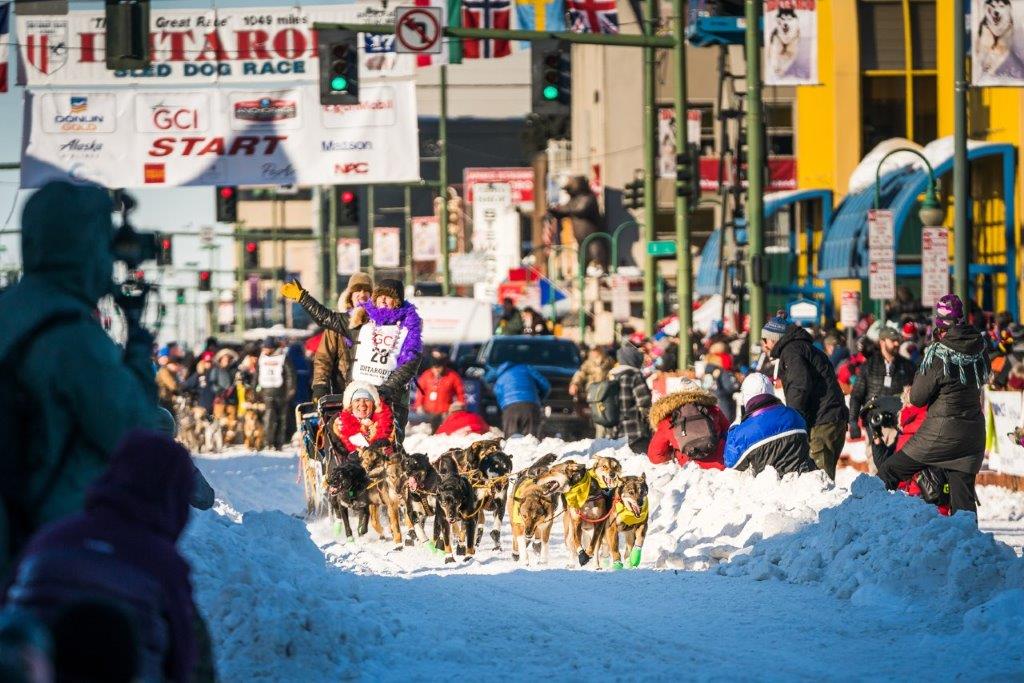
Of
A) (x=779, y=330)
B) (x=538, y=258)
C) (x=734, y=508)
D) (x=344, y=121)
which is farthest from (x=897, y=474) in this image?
(x=538, y=258)

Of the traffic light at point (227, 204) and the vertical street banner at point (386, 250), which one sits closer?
the traffic light at point (227, 204)

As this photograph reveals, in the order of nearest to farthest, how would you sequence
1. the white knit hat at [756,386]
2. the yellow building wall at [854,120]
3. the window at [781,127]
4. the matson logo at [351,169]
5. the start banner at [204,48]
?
1. the white knit hat at [756,386]
2. the start banner at [204,48]
3. the matson logo at [351,169]
4. the yellow building wall at [854,120]
5. the window at [781,127]

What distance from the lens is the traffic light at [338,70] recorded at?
2292cm

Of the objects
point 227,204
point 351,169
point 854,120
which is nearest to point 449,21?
point 351,169

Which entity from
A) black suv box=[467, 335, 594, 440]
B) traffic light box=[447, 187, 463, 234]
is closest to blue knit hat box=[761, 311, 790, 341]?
black suv box=[467, 335, 594, 440]

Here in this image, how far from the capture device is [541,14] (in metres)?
28.9

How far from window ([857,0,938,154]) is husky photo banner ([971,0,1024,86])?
26590 mm

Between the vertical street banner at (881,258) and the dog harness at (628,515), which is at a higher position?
the vertical street banner at (881,258)

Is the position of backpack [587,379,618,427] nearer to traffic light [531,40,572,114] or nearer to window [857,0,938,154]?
traffic light [531,40,572,114]

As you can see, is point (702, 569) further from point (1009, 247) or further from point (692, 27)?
point (1009, 247)

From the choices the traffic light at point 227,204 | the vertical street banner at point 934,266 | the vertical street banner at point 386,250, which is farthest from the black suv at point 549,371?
the vertical street banner at point 386,250

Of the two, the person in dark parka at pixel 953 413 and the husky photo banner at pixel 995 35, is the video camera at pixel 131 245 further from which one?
the husky photo banner at pixel 995 35

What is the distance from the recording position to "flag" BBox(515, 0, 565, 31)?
28500 mm

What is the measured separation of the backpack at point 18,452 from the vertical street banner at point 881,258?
68.4 feet
